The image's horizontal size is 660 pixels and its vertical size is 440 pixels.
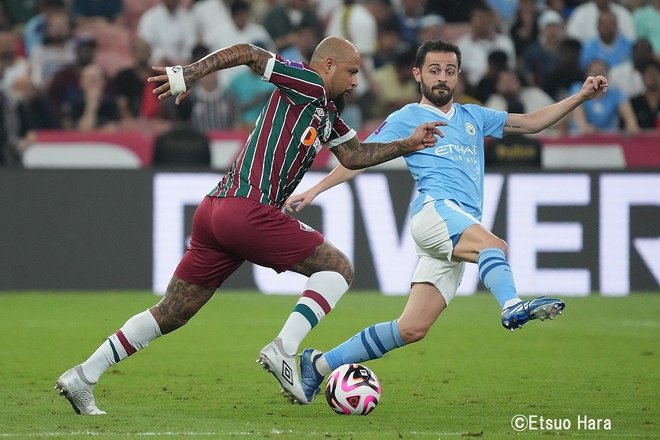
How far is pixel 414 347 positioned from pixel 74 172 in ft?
17.7

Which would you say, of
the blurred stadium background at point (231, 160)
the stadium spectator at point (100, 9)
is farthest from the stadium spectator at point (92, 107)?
the stadium spectator at point (100, 9)

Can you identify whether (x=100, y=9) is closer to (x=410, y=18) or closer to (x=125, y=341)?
(x=410, y=18)

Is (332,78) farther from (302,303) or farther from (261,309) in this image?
(261,309)

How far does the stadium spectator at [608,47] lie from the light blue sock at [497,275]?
35.8 feet

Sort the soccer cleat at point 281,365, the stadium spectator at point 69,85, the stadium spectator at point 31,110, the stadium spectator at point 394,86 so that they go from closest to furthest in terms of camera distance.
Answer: the soccer cleat at point 281,365, the stadium spectator at point 31,110, the stadium spectator at point 69,85, the stadium spectator at point 394,86

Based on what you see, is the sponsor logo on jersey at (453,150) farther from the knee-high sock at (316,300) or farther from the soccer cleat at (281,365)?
the soccer cleat at (281,365)

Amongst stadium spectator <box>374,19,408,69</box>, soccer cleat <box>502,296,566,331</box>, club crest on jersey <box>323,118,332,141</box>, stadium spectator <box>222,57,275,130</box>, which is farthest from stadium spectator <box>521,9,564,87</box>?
soccer cleat <box>502,296,566,331</box>

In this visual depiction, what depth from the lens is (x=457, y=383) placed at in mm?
8664

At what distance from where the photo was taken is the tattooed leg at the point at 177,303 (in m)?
7.24

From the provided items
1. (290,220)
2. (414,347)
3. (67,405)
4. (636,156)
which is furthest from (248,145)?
(636,156)

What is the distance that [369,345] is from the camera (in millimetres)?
7500

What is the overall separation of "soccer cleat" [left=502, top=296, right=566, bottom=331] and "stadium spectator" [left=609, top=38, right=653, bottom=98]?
11.0 meters

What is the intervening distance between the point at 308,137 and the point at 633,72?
1109 centimetres

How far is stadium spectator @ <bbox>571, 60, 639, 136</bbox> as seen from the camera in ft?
53.7
